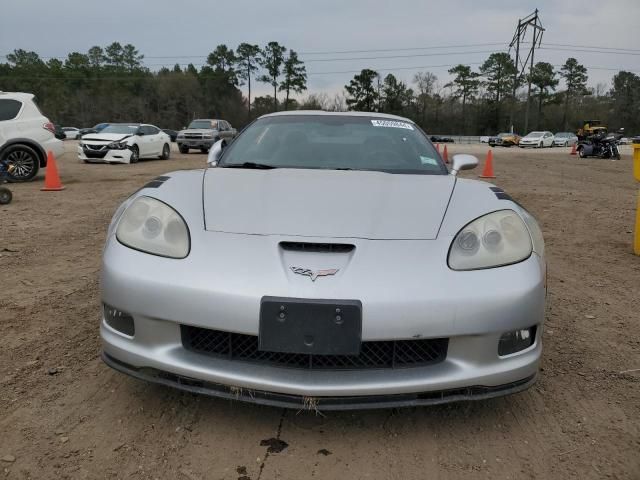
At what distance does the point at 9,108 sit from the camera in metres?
10.6

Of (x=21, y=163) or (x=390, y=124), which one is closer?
(x=390, y=124)

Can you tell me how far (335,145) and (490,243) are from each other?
1.57 meters

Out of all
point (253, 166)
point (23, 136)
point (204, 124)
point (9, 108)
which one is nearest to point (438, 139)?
point (253, 166)

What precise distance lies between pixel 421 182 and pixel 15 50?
124 m

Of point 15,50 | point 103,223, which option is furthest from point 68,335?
point 15,50

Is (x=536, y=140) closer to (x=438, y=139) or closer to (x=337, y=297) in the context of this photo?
(x=438, y=139)

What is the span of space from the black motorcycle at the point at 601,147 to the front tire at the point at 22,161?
24255 mm

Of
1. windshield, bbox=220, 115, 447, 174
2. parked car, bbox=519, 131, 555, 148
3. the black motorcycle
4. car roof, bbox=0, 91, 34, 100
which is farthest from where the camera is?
parked car, bbox=519, 131, 555, 148

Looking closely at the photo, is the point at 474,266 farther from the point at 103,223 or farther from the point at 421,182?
the point at 103,223

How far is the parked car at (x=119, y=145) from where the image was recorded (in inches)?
623

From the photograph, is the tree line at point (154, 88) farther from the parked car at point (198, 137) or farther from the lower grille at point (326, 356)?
the lower grille at point (326, 356)

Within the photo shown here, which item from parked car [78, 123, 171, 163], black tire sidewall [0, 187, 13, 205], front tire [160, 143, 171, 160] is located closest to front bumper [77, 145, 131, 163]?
parked car [78, 123, 171, 163]

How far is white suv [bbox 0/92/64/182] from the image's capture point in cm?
1048

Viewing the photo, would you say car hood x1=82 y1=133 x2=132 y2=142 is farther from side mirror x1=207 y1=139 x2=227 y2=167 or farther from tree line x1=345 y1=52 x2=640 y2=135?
tree line x1=345 y1=52 x2=640 y2=135
